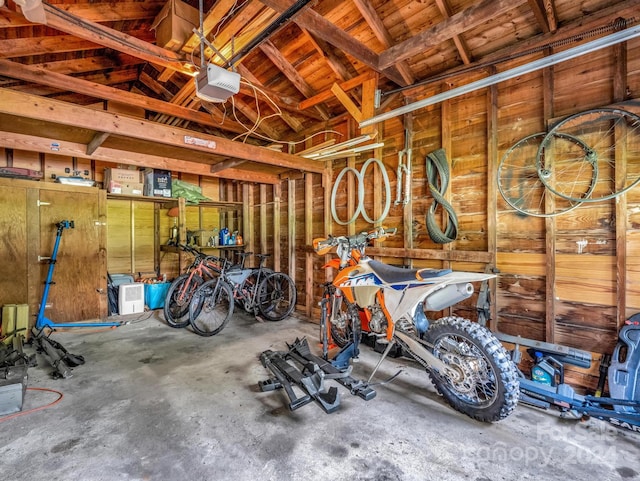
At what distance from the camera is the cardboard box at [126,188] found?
4.39 metres

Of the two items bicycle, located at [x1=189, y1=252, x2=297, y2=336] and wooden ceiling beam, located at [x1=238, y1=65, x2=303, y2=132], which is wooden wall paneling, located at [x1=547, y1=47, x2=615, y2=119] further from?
bicycle, located at [x1=189, y1=252, x2=297, y2=336]

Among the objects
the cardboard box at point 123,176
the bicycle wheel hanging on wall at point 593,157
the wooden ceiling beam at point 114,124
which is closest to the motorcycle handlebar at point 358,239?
the bicycle wheel hanging on wall at point 593,157

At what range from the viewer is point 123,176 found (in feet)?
14.8

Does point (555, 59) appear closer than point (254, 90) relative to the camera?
Yes

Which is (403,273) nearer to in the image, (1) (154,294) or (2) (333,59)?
(2) (333,59)

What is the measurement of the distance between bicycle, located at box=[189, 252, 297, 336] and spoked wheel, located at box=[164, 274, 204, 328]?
235 mm

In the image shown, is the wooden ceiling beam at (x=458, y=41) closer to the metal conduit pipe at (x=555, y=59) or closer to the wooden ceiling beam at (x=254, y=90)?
the metal conduit pipe at (x=555, y=59)

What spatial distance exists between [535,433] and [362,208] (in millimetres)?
2591

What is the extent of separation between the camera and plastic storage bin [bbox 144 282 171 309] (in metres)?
4.91

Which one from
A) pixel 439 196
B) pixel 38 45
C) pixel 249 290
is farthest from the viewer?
pixel 249 290

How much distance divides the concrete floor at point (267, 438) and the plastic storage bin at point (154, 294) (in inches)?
88.7

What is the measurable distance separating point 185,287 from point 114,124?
235 cm

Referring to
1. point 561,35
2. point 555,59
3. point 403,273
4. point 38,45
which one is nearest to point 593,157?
point 555,59

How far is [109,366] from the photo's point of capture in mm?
2842
